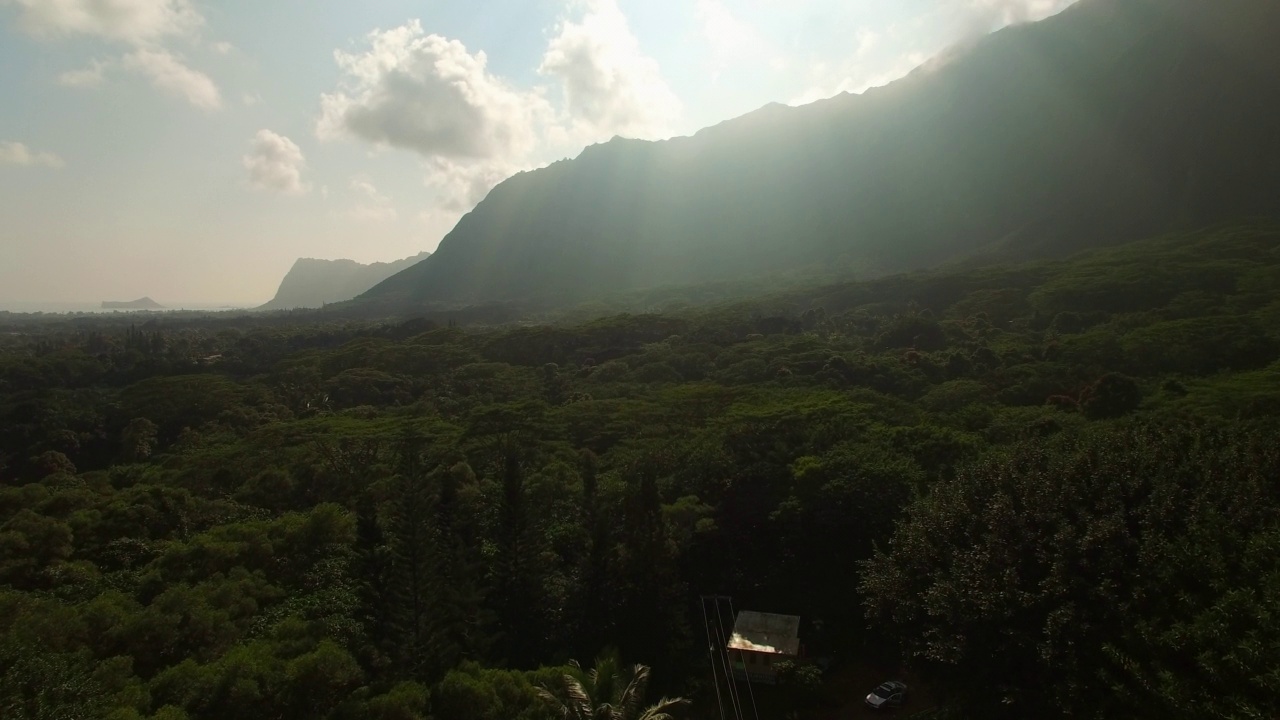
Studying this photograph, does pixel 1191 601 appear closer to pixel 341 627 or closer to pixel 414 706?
pixel 414 706

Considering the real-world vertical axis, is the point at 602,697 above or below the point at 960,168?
below

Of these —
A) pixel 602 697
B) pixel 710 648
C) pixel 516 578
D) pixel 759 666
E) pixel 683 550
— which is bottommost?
pixel 759 666

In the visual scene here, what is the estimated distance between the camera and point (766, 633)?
18141 millimetres

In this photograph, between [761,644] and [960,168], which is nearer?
[761,644]

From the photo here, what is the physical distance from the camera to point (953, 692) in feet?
45.5

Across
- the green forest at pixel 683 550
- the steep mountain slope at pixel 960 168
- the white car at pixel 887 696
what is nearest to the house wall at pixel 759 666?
the green forest at pixel 683 550

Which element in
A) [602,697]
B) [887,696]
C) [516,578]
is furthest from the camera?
[516,578]

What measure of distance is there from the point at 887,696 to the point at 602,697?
277 inches

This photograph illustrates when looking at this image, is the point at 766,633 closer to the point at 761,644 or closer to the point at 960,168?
the point at 761,644

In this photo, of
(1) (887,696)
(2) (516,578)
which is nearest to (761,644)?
(1) (887,696)

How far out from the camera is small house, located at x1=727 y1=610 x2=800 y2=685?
17453mm

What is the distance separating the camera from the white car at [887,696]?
624 inches

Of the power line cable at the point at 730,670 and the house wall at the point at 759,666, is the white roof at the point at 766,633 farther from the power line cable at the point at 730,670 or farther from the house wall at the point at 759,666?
the power line cable at the point at 730,670

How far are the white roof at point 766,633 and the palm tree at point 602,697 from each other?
15.3ft
